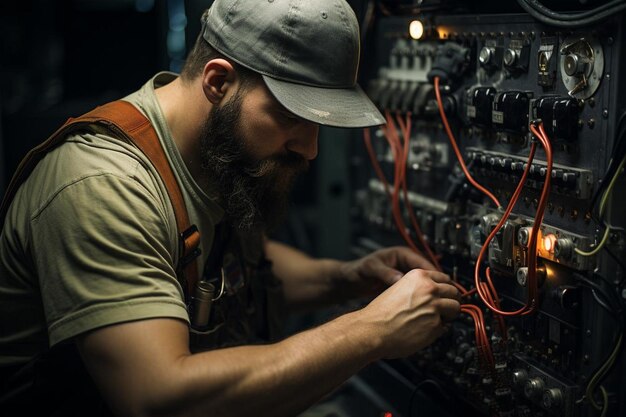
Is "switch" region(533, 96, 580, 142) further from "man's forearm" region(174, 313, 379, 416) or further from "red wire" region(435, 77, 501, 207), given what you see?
"man's forearm" region(174, 313, 379, 416)

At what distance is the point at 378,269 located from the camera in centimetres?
222

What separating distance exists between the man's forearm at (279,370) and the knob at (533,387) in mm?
365

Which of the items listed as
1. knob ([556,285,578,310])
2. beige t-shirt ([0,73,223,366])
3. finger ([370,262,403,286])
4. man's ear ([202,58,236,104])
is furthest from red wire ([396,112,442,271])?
beige t-shirt ([0,73,223,366])

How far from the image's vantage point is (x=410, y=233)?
91.5 inches

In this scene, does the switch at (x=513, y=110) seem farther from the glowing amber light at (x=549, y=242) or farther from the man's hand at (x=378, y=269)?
the man's hand at (x=378, y=269)

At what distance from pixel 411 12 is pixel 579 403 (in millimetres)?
1157

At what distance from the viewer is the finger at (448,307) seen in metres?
1.78

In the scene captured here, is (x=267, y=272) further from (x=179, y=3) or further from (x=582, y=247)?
(x=179, y=3)

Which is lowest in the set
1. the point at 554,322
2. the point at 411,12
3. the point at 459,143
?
the point at 554,322

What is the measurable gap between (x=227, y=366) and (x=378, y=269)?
777mm

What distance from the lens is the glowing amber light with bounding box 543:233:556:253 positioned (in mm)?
1684

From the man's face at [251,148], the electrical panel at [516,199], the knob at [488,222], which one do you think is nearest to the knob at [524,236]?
the electrical panel at [516,199]

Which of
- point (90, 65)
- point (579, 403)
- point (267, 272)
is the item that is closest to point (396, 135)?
point (267, 272)

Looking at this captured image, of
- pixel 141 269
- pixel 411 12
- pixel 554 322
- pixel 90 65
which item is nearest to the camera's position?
pixel 141 269
